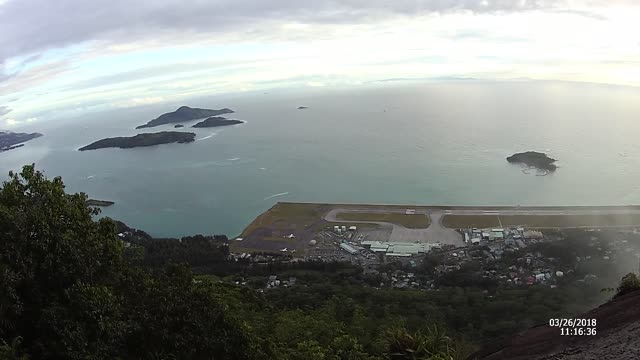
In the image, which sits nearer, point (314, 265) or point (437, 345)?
point (437, 345)

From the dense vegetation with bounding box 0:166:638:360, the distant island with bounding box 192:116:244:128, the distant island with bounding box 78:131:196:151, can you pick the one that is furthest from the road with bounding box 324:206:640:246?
the distant island with bounding box 192:116:244:128

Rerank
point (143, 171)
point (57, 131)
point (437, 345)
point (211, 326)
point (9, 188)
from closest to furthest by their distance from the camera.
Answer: point (9, 188) → point (211, 326) → point (437, 345) → point (143, 171) → point (57, 131)

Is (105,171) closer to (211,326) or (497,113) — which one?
(211,326)

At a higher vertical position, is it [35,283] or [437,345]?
[35,283]

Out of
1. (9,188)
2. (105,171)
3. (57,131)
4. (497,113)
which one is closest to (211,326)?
(9,188)

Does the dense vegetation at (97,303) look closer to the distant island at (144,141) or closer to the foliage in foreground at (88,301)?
the foliage in foreground at (88,301)

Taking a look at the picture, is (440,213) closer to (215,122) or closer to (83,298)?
(83,298)

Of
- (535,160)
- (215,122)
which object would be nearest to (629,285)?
(535,160)
